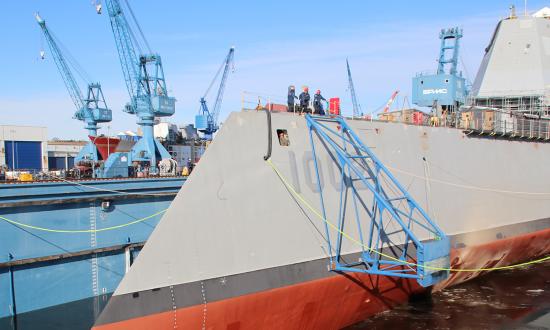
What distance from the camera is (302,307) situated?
1118 centimetres

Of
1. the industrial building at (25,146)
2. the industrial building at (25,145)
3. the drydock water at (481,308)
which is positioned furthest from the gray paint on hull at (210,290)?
the industrial building at (25,145)

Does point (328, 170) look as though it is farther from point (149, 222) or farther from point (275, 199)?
point (149, 222)

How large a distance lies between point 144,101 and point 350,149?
2257 centimetres

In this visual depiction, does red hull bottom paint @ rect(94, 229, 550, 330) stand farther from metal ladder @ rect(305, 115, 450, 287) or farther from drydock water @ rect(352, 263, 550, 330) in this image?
metal ladder @ rect(305, 115, 450, 287)

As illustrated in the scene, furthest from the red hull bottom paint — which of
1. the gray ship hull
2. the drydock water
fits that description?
the drydock water

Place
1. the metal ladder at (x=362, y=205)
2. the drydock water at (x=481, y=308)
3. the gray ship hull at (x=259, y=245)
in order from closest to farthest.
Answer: the gray ship hull at (x=259, y=245), the metal ladder at (x=362, y=205), the drydock water at (x=481, y=308)

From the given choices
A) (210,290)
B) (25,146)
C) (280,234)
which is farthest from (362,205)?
(25,146)

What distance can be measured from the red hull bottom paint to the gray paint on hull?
10 centimetres

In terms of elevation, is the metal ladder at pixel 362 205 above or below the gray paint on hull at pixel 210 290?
above

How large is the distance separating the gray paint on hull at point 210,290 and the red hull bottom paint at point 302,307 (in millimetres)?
104

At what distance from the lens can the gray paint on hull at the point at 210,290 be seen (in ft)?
29.9

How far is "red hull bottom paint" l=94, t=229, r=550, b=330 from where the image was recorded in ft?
31.3

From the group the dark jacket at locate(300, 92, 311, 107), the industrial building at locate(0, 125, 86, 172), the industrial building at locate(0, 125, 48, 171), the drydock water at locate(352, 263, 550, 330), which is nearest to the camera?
the dark jacket at locate(300, 92, 311, 107)

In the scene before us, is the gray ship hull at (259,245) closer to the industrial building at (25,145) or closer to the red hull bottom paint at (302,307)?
the red hull bottom paint at (302,307)
